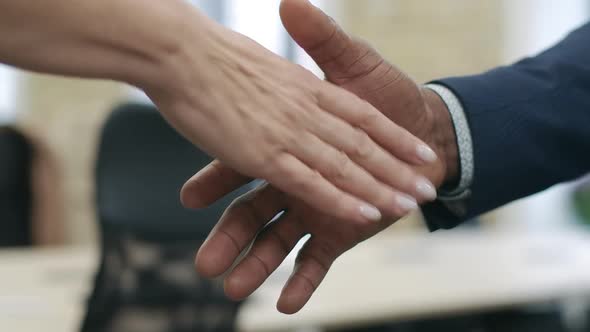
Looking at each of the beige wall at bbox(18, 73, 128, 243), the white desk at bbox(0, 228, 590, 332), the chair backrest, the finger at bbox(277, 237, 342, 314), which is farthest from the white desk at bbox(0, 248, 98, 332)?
the beige wall at bbox(18, 73, 128, 243)

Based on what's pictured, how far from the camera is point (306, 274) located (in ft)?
3.64

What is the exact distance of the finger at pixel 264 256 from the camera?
3.46 ft

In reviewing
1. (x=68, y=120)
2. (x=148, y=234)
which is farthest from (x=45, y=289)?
(x=68, y=120)

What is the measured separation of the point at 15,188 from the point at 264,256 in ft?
8.89

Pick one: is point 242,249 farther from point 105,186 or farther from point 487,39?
point 487,39

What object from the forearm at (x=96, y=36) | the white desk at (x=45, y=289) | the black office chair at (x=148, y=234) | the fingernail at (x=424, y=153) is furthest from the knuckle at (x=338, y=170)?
the white desk at (x=45, y=289)

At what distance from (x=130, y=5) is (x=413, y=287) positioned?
1666 mm

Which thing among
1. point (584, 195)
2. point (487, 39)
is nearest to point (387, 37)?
point (487, 39)

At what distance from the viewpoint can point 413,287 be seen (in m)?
2.30

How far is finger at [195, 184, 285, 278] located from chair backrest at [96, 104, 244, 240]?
0.31 m

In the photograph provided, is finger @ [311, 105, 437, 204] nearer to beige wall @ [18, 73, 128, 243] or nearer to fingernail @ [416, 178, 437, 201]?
fingernail @ [416, 178, 437, 201]

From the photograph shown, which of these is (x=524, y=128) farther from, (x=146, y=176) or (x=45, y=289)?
(x=45, y=289)

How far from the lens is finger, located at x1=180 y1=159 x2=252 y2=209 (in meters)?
1.11

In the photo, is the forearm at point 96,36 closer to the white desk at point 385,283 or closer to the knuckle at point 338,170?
the knuckle at point 338,170
